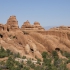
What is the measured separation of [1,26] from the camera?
152 ft

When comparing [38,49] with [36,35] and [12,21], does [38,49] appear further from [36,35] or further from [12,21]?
[12,21]

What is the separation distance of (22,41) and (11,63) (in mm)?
13474

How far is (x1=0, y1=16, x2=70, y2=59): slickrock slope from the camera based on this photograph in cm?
4062

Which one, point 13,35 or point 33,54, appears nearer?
point 33,54

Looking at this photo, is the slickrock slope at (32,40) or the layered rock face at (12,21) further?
the layered rock face at (12,21)

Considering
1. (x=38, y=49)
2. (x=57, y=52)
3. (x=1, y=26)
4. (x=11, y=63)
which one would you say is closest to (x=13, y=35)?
(x=1, y=26)

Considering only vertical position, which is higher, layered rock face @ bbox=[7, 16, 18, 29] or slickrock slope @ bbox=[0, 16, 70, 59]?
layered rock face @ bbox=[7, 16, 18, 29]

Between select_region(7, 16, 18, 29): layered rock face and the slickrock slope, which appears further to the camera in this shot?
select_region(7, 16, 18, 29): layered rock face

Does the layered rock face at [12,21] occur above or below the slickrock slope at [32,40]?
above

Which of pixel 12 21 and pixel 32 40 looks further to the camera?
pixel 12 21

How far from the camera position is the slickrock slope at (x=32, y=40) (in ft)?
133

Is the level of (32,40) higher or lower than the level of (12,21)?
lower

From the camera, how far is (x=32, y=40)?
45.7m

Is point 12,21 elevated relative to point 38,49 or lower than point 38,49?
elevated
